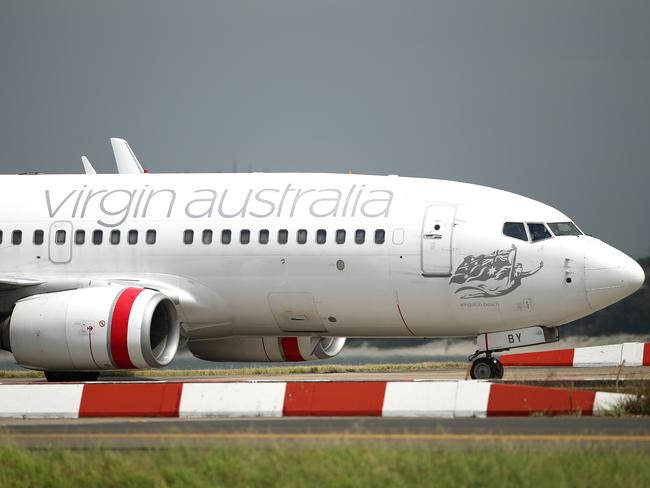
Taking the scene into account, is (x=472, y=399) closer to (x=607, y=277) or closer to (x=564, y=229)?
(x=607, y=277)

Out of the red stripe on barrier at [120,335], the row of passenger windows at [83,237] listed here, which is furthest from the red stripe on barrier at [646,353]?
the red stripe on barrier at [120,335]

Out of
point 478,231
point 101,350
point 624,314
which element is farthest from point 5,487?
point 624,314

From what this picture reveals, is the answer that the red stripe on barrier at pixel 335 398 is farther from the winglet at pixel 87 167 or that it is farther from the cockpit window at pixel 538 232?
the winglet at pixel 87 167

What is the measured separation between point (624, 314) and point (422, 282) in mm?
13373

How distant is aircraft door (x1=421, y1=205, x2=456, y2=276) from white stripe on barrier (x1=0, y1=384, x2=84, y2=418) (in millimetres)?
8177

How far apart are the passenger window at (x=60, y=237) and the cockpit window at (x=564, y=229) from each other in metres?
9.81

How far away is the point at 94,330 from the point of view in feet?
78.0

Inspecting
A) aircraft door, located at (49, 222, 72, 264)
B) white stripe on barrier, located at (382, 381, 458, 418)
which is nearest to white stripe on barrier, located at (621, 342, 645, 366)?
aircraft door, located at (49, 222, 72, 264)

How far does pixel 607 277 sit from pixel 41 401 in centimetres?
1048

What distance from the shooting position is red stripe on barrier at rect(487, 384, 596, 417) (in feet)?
53.2

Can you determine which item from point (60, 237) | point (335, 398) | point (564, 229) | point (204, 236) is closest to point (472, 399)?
point (335, 398)

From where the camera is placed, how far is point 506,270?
934 inches

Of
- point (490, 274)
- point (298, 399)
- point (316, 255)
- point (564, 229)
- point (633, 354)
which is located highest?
point (564, 229)

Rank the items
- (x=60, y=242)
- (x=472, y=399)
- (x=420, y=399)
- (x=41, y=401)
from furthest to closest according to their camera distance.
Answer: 1. (x=60, y=242)
2. (x=41, y=401)
3. (x=420, y=399)
4. (x=472, y=399)
